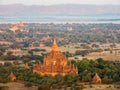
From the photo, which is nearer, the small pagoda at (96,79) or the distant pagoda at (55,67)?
the small pagoda at (96,79)

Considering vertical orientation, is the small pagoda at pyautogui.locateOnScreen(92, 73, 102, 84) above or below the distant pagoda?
below

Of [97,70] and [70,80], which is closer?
[70,80]

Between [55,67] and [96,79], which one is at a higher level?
[55,67]

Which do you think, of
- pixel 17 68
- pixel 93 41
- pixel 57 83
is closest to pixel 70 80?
pixel 57 83

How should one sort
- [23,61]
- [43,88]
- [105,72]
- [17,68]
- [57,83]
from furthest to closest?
[23,61] < [17,68] < [105,72] < [57,83] < [43,88]

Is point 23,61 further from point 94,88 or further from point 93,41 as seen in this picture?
point 93,41

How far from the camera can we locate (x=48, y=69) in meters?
46.0

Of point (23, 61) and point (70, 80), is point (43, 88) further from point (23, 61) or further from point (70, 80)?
point (23, 61)

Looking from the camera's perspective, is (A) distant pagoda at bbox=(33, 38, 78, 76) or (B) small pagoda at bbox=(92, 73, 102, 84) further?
(A) distant pagoda at bbox=(33, 38, 78, 76)

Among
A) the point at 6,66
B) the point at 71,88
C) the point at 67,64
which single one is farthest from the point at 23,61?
the point at 71,88

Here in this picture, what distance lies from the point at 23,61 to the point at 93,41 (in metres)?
39.1

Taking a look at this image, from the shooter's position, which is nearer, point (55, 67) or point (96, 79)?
point (96, 79)

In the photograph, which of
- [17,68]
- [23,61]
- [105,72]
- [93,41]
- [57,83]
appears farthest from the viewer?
[93,41]

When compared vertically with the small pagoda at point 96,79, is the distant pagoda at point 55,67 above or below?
above
